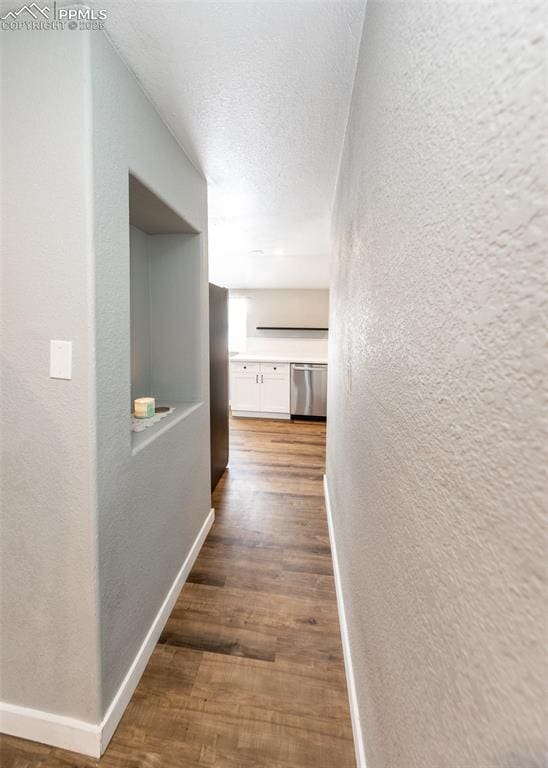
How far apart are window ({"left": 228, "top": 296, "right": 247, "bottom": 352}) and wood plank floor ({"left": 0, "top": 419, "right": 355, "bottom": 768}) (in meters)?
4.29

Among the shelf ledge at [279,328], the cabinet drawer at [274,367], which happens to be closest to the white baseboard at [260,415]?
the cabinet drawer at [274,367]

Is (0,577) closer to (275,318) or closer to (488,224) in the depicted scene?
(488,224)

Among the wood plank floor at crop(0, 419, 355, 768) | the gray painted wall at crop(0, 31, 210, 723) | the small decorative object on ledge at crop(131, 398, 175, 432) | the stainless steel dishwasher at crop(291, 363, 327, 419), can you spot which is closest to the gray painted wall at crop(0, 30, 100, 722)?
the gray painted wall at crop(0, 31, 210, 723)

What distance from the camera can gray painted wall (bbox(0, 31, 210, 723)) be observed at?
1.07m

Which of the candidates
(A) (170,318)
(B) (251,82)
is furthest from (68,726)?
(B) (251,82)

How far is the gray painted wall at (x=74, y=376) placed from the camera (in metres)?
1.07

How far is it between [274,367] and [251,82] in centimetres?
419

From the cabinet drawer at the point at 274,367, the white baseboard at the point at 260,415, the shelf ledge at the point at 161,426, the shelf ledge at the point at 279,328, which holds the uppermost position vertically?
the shelf ledge at the point at 279,328

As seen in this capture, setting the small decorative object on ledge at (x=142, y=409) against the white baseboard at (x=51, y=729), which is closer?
the white baseboard at (x=51, y=729)

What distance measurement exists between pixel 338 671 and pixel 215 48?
94.4 inches

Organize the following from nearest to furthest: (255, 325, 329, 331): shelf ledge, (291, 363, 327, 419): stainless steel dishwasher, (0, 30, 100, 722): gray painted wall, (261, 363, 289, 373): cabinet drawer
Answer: (0, 30, 100, 722): gray painted wall < (291, 363, 327, 419): stainless steel dishwasher < (261, 363, 289, 373): cabinet drawer < (255, 325, 329, 331): shelf ledge

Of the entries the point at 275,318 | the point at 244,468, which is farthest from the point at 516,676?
the point at 275,318

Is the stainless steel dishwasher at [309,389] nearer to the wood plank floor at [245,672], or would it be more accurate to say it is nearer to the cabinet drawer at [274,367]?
the cabinet drawer at [274,367]

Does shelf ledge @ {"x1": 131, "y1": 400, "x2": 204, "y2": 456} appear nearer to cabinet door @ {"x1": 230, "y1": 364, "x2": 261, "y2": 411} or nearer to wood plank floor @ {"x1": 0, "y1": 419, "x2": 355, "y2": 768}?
wood plank floor @ {"x1": 0, "y1": 419, "x2": 355, "y2": 768}
